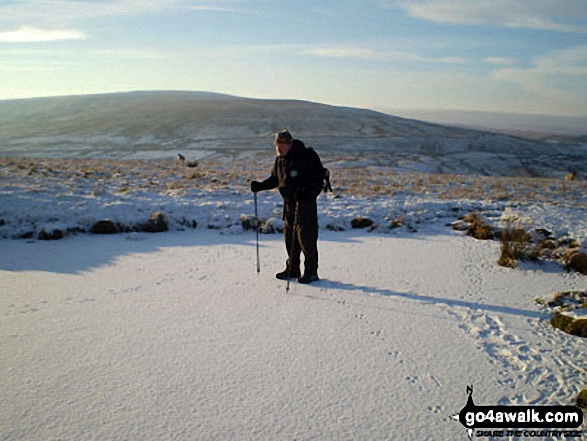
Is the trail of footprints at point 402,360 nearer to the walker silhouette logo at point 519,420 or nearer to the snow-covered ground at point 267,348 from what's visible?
the snow-covered ground at point 267,348

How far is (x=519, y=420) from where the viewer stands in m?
2.38

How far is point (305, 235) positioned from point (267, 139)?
124ft

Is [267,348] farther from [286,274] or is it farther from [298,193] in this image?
[298,193]

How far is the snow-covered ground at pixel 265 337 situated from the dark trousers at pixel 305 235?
272mm

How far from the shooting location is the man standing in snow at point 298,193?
441 centimetres

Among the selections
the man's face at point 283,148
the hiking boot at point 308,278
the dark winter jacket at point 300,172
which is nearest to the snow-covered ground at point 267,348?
the hiking boot at point 308,278

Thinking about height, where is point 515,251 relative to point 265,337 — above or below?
above

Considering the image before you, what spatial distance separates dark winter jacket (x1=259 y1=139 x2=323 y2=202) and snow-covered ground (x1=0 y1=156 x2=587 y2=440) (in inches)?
40.7

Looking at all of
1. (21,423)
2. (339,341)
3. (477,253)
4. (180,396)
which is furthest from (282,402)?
(477,253)

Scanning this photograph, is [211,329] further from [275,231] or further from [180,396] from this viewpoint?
[275,231]

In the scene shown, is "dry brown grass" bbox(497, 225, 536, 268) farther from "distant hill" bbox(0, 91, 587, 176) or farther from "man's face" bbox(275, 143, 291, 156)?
"distant hill" bbox(0, 91, 587, 176)

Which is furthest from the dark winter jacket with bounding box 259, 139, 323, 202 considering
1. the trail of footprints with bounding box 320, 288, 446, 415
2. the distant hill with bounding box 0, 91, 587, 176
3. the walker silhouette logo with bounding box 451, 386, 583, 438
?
the distant hill with bounding box 0, 91, 587, 176

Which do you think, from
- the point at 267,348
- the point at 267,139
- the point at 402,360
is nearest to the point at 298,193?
the point at 267,348

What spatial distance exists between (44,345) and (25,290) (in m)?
1.45
